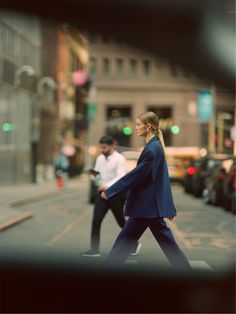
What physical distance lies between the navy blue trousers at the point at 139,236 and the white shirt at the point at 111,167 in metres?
3.07

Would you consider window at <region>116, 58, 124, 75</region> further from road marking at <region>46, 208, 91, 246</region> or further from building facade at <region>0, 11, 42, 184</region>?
road marking at <region>46, 208, 91, 246</region>

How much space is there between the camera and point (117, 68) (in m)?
85.3

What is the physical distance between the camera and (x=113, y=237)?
1341 centimetres

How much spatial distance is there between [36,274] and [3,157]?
2962 centimetres

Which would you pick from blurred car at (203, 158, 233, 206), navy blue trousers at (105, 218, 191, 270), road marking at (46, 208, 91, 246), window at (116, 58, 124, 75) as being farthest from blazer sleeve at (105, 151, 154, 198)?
window at (116, 58, 124, 75)

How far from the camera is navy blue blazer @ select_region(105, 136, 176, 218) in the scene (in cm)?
795

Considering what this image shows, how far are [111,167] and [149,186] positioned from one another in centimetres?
355

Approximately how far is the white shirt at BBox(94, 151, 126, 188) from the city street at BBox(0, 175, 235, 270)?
0.91 meters

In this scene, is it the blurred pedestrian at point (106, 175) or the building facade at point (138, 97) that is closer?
the blurred pedestrian at point (106, 175)

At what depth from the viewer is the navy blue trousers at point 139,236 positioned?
8.27 meters

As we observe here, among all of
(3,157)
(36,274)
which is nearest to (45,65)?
(3,157)

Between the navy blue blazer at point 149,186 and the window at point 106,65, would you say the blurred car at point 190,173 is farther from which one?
the window at point 106,65

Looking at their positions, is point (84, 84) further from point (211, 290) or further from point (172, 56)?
point (211, 290)

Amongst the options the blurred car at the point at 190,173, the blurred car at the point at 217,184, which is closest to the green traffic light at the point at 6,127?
the blurred car at the point at 190,173
